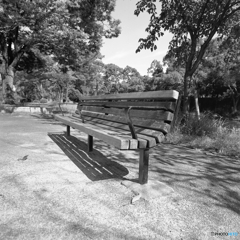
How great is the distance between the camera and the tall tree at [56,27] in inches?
376

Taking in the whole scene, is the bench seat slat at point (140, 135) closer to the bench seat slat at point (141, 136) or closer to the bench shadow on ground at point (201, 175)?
the bench seat slat at point (141, 136)

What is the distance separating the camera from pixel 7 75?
42.6 ft

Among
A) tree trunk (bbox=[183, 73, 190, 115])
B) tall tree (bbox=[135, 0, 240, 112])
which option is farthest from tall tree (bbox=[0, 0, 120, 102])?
tree trunk (bbox=[183, 73, 190, 115])

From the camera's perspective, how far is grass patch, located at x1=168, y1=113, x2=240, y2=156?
407cm

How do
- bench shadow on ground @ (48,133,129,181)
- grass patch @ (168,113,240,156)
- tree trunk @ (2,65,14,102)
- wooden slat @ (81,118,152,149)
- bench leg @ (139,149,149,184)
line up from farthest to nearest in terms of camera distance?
tree trunk @ (2,65,14,102)
grass patch @ (168,113,240,156)
bench shadow on ground @ (48,133,129,181)
bench leg @ (139,149,149,184)
wooden slat @ (81,118,152,149)

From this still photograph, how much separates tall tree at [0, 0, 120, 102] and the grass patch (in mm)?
8252

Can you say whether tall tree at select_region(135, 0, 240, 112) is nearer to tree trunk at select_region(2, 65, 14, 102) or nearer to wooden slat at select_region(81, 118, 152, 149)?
wooden slat at select_region(81, 118, 152, 149)

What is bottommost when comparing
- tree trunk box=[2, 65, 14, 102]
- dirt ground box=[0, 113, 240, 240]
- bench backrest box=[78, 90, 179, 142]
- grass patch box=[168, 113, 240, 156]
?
dirt ground box=[0, 113, 240, 240]

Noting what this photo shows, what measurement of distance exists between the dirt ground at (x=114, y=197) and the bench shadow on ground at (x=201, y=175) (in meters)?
Answer: 0.01

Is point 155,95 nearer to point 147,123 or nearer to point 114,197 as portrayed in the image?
point 147,123

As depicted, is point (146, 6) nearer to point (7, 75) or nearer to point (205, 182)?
point (205, 182)

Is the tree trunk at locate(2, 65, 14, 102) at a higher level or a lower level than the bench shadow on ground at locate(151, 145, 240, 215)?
higher

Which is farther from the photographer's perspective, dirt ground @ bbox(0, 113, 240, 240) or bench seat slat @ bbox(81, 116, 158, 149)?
bench seat slat @ bbox(81, 116, 158, 149)

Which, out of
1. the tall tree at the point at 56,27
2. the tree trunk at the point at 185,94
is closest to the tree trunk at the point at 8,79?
the tall tree at the point at 56,27
